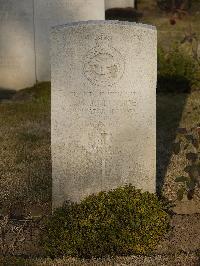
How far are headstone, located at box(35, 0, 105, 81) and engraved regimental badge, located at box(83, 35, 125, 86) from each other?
7247 millimetres

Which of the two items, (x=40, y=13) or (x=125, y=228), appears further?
(x=40, y=13)

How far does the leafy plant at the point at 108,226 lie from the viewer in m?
4.80

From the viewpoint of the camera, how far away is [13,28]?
40.5 ft

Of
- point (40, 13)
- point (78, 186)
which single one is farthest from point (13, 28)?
point (78, 186)

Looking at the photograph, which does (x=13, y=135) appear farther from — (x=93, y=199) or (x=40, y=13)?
(x=40, y=13)

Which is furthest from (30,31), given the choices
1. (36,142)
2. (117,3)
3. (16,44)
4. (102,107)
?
(117,3)

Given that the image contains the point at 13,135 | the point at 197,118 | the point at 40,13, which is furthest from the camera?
the point at 40,13

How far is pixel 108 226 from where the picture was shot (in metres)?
4.89

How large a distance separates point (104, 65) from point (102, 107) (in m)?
0.37

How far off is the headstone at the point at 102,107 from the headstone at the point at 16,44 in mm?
7370

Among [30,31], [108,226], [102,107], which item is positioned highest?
[30,31]

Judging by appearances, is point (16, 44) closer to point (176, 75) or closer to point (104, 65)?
point (176, 75)

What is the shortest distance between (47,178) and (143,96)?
194 centimetres

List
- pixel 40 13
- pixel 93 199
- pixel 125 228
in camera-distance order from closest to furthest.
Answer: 1. pixel 125 228
2. pixel 93 199
3. pixel 40 13
